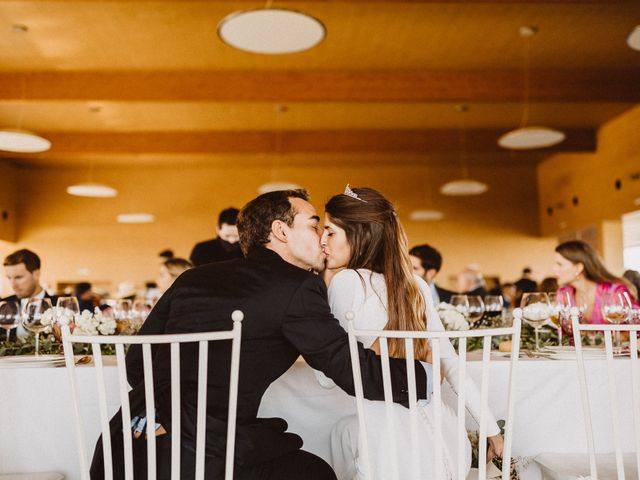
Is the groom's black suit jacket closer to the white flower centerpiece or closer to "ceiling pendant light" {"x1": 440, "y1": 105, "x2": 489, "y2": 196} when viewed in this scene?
the white flower centerpiece

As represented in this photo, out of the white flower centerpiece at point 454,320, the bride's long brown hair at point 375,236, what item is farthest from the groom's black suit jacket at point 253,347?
the white flower centerpiece at point 454,320

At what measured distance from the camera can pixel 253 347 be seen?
163 cm

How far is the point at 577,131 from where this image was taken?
982 cm

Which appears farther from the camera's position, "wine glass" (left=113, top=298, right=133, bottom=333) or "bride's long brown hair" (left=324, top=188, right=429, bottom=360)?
"wine glass" (left=113, top=298, right=133, bottom=333)

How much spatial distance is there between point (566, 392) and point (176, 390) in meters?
1.38

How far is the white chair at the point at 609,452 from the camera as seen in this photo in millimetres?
1670

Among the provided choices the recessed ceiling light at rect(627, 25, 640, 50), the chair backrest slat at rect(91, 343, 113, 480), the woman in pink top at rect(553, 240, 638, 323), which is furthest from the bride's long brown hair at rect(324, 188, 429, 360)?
the recessed ceiling light at rect(627, 25, 640, 50)

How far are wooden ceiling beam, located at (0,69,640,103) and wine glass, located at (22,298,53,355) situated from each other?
4.92 metres

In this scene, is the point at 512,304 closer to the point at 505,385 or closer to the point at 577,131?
the point at 577,131

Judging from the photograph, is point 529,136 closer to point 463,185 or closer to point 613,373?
point 463,185

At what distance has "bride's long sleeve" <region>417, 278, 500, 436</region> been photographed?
5.58 feet

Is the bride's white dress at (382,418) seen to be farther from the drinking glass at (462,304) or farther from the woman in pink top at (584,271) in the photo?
the woman in pink top at (584,271)

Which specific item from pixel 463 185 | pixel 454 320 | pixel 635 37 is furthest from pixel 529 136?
pixel 454 320

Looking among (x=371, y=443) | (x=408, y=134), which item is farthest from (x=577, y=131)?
(x=371, y=443)
